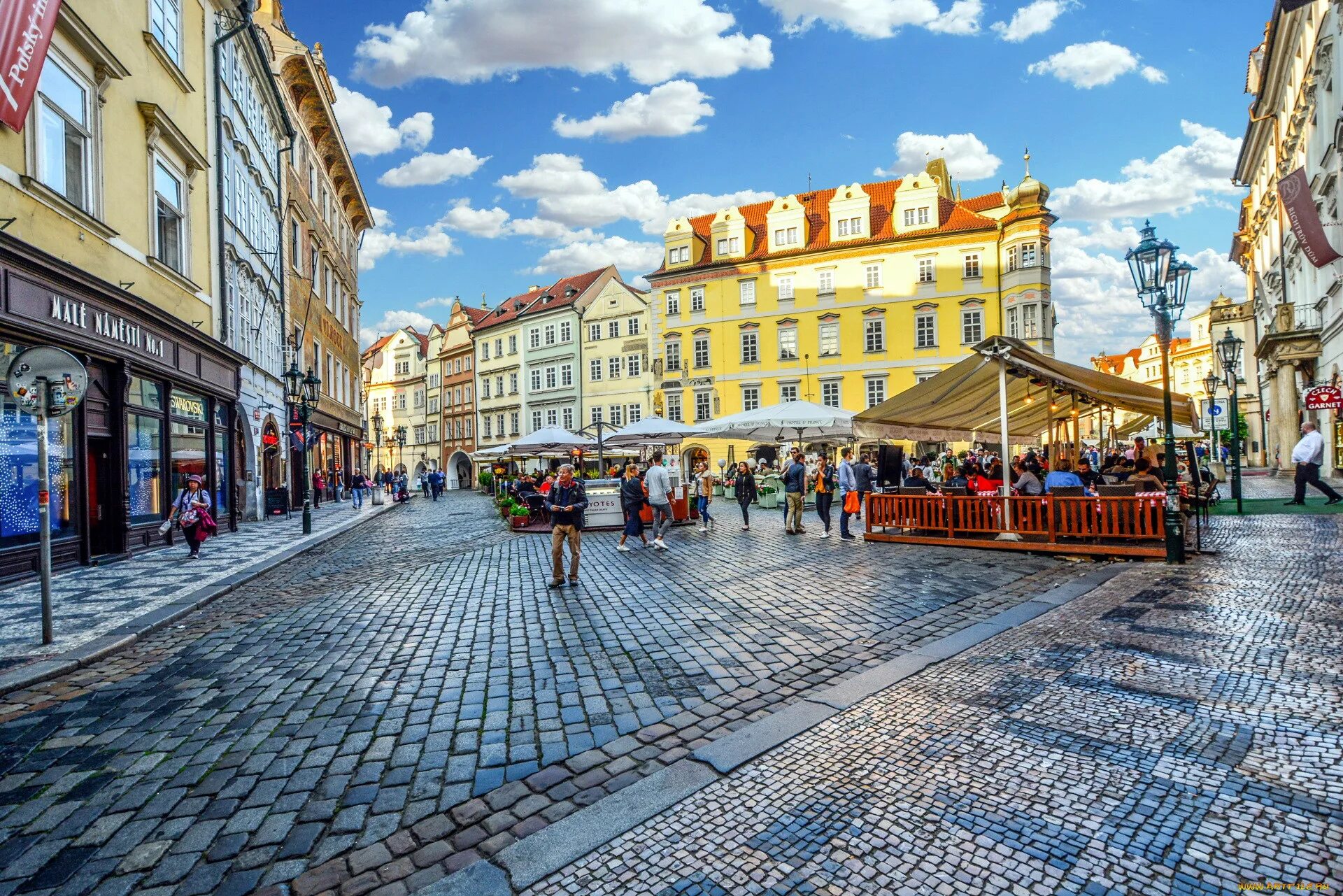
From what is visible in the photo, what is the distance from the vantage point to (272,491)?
2472cm

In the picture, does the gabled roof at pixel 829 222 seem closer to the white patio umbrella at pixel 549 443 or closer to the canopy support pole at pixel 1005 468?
the white patio umbrella at pixel 549 443

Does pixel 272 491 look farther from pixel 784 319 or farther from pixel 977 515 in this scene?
pixel 784 319

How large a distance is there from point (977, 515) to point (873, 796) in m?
10.1

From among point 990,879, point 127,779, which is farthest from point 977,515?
point 127,779

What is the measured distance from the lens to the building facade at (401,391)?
254 ft

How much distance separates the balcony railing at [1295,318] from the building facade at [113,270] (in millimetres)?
32824

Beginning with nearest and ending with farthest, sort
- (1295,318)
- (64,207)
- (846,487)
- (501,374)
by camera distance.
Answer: (64,207) < (846,487) < (1295,318) < (501,374)

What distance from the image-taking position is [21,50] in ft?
29.4

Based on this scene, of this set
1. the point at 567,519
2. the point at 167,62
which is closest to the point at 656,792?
the point at 567,519

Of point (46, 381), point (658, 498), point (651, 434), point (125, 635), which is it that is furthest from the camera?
point (651, 434)

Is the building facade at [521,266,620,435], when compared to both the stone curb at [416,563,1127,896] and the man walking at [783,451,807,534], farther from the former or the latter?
the stone curb at [416,563,1127,896]

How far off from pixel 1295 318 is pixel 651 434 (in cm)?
2539

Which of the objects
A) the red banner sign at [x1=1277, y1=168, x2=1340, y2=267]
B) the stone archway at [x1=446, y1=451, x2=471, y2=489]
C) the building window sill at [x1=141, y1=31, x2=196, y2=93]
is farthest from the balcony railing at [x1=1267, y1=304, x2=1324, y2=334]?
the stone archway at [x1=446, y1=451, x2=471, y2=489]

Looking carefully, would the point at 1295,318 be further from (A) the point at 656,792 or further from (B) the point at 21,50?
(B) the point at 21,50
